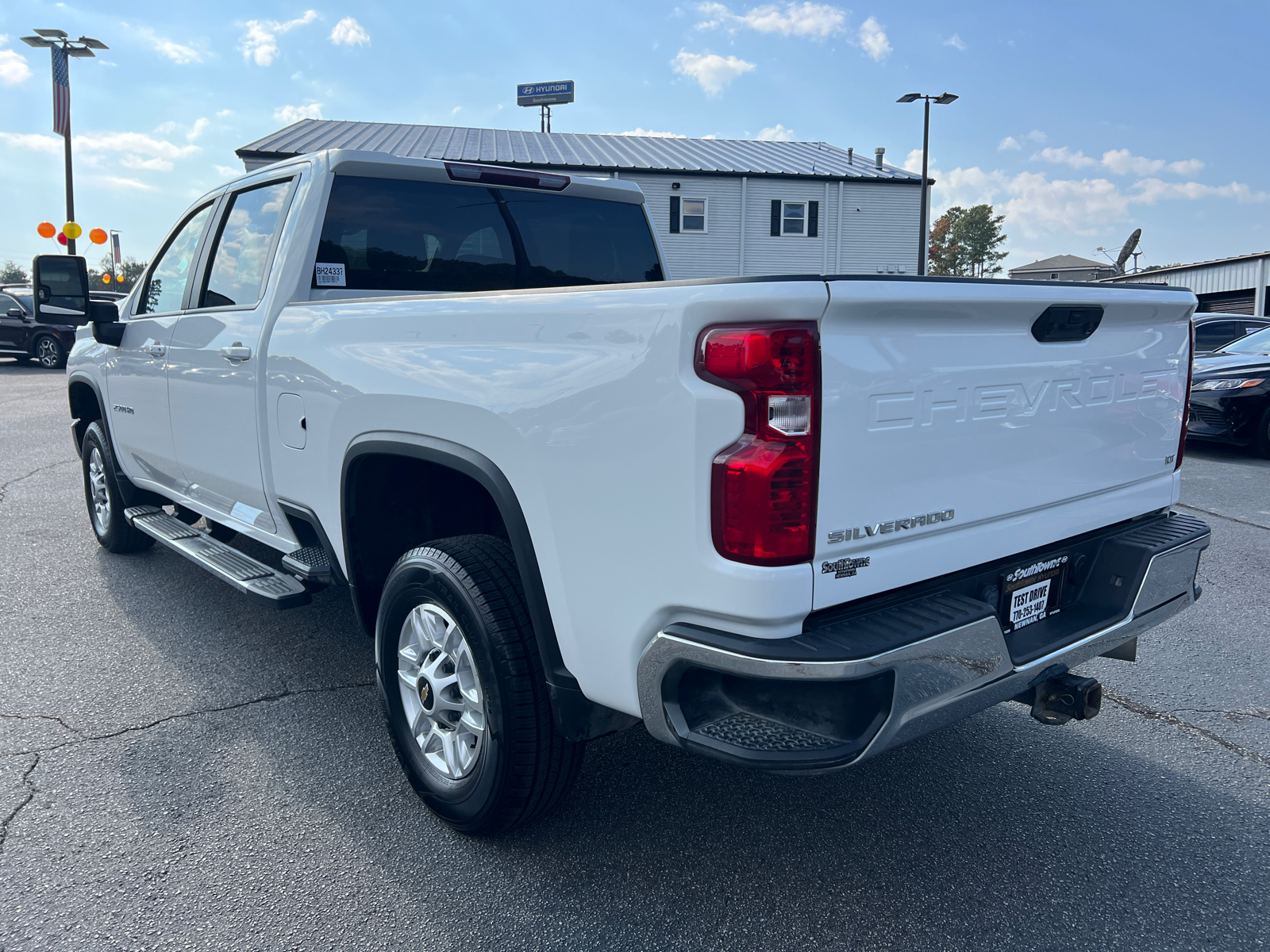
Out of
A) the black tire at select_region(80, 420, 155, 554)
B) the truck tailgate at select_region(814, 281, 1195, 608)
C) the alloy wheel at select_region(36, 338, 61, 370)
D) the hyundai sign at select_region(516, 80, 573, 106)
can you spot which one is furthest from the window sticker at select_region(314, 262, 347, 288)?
the hyundai sign at select_region(516, 80, 573, 106)

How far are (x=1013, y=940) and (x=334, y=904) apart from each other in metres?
1.75

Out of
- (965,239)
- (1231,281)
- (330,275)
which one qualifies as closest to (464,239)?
(330,275)

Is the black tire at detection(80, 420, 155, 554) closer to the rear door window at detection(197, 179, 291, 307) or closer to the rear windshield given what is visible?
the rear door window at detection(197, 179, 291, 307)

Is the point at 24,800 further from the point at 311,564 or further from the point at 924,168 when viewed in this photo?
the point at 924,168

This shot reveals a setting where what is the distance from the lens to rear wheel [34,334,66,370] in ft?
67.5

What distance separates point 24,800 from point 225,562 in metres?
1.27

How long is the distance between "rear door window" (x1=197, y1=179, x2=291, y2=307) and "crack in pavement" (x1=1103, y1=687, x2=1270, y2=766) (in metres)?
3.87

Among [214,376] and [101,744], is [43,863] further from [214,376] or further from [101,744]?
[214,376]

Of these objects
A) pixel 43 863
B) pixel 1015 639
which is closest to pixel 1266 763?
pixel 1015 639

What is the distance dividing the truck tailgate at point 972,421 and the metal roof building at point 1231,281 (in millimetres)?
27607

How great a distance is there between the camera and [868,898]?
249 cm

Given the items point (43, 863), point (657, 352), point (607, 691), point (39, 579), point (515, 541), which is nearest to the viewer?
point (657, 352)

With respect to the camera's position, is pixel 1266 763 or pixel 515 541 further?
pixel 1266 763

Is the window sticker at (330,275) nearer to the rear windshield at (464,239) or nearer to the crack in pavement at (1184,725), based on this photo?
the rear windshield at (464,239)
